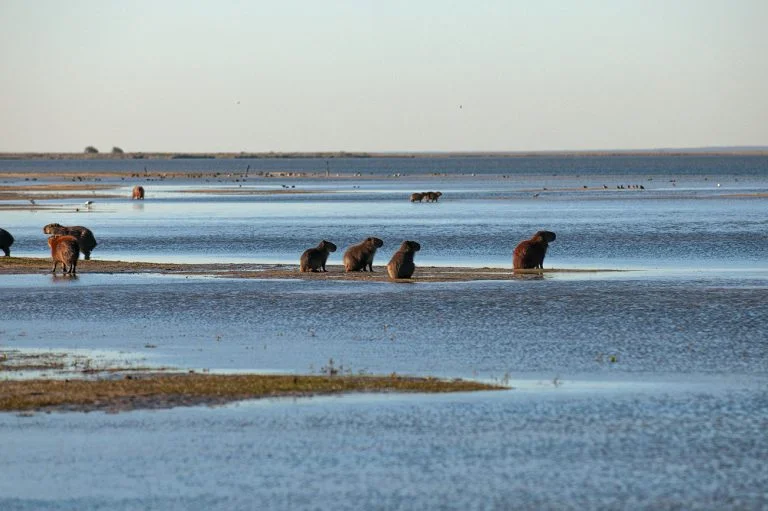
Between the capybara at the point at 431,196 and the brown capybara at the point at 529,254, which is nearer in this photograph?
the brown capybara at the point at 529,254

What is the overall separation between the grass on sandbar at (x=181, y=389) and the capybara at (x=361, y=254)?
1456 cm

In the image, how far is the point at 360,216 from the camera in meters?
60.5

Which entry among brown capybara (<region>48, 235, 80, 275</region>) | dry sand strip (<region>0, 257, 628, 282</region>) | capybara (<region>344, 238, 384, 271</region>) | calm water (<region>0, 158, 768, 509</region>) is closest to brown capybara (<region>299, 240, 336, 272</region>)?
dry sand strip (<region>0, 257, 628, 282</region>)

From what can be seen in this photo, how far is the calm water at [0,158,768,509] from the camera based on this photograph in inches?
437

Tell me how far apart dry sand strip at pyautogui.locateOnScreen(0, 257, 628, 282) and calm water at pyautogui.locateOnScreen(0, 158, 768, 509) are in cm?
113

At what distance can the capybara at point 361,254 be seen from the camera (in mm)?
30578

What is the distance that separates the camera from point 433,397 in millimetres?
14805

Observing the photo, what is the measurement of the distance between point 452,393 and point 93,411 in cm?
398

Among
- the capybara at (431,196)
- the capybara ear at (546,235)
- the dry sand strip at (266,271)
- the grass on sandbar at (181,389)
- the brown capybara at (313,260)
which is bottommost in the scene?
the grass on sandbar at (181,389)

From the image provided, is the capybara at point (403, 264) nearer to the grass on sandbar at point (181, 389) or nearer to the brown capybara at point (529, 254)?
the brown capybara at point (529, 254)

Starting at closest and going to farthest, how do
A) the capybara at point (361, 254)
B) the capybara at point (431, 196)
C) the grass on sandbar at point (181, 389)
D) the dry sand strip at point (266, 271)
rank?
the grass on sandbar at point (181, 389) < the dry sand strip at point (266, 271) < the capybara at point (361, 254) < the capybara at point (431, 196)

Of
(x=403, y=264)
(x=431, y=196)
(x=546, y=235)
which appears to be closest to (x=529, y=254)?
(x=546, y=235)

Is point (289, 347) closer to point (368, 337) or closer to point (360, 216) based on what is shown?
point (368, 337)

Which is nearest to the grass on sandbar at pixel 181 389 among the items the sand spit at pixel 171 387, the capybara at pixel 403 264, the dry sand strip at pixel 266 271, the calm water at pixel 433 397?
the sand spit at pixel 171 387
